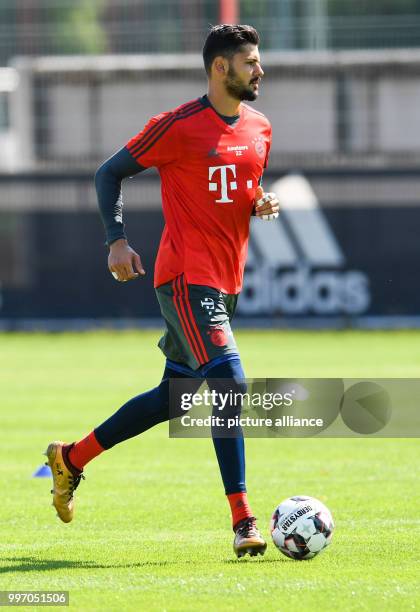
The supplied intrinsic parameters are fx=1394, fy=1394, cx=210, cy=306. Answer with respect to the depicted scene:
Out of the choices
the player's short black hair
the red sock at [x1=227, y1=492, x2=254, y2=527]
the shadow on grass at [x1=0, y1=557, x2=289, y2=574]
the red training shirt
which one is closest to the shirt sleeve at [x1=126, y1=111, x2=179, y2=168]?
the red training shirt

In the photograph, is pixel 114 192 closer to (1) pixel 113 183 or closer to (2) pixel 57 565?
(1) pixel 113 183

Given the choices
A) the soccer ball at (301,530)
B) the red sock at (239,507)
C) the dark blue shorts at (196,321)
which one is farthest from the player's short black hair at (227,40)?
the soccer ball at (301,530)

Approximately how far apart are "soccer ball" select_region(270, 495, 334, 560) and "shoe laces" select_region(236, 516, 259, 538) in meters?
0.10

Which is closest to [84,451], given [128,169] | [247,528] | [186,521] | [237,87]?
[186,521]

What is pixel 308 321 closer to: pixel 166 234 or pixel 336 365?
pixel 336 365

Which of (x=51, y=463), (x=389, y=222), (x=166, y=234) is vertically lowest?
(x=389, y=222)

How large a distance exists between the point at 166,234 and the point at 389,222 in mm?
19041

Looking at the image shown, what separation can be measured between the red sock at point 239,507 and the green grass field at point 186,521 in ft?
0.62

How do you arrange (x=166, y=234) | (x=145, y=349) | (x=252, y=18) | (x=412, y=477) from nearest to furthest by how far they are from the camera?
(x=166, y=234) → (x=412, y=477) → (x=145, y=349) → (x=252, y=18)

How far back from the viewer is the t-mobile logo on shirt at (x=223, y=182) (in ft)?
23.0

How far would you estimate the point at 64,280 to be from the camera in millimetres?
26000

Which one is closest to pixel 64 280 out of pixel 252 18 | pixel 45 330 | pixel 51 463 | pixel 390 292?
pixel 45 330

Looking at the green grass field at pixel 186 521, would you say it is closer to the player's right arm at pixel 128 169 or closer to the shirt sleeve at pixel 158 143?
the player's right arm at pixel 128 169

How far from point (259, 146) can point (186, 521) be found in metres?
2.10
